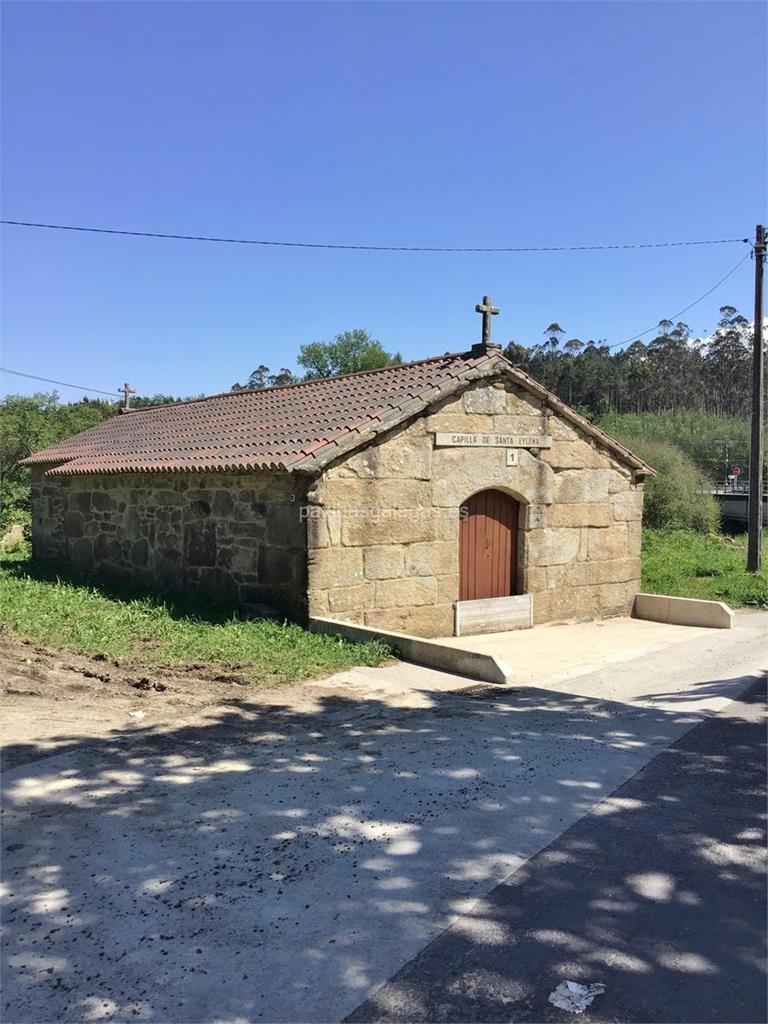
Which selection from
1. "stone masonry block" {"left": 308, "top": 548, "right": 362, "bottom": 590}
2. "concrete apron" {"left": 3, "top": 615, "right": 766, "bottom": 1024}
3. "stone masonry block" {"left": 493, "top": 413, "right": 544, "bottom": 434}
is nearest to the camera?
"concrete apron" {"left": 3, "top": 615, "right": 766, "bottom": 1024}

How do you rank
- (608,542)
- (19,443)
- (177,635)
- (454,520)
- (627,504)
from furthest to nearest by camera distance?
(19,443) < (627,504) < (608,542) < (454,520) < (177,635)

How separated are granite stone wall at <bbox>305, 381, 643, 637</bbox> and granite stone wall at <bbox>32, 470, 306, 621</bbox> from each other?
479mm

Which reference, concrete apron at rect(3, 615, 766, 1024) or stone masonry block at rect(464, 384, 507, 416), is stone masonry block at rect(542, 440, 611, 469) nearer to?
stone masonry block at rect(464, 384, 507, 416)

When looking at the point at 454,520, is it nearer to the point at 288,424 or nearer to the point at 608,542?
the point at 288,424

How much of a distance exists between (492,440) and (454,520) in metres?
1.34

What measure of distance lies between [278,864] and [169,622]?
603 cm

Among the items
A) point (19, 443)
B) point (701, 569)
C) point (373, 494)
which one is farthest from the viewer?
point (19, 443)

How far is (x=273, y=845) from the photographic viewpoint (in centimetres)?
361

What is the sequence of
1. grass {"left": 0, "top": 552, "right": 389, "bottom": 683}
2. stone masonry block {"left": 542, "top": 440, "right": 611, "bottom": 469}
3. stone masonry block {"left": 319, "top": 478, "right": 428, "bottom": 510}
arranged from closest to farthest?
1. grass {"left": 0, "top": 552, "right": 389, "bottom": 683}
2. stone masonry block {"left": 319, "top": 478, "right": 428, "bottom": 510}
3. stone masonry block {"left": 542, "top": 440, "right": 611, "bottom": 469}

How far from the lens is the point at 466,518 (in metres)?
10.5

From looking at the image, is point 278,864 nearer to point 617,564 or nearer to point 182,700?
point 182,700

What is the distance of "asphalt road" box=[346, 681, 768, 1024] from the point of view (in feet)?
8.25

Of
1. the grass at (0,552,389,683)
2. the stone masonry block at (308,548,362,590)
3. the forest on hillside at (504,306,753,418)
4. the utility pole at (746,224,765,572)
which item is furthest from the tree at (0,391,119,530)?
the forest on hillside at (504,306,753,418)

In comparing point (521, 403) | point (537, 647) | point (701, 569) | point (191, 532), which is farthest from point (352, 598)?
point (701, 569)
